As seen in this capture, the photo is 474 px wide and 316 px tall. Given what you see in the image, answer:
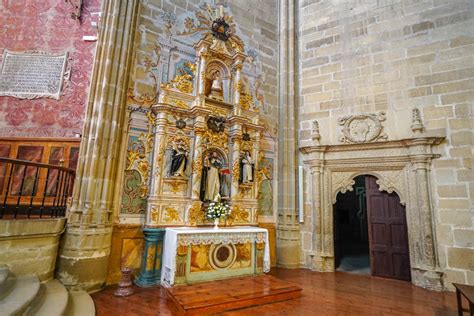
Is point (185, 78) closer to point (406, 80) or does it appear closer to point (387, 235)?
point (406, 80)

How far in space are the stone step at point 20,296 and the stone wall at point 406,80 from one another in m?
5.16

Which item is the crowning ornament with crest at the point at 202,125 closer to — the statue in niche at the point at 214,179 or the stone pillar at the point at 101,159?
the statue in niche at the point at 214,179

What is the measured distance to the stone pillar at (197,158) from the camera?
534cm

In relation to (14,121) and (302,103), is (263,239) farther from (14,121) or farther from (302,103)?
(14,121)

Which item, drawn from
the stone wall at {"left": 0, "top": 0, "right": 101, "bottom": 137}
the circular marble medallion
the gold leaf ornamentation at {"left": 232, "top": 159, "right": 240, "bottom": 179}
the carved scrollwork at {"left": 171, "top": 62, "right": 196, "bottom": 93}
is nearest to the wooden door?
the gold leaf ornamentation at {"left": 232, "top": 159, "right": 240, "bottom": 179}

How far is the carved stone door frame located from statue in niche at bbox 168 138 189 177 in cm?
299

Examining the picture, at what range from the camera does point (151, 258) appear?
4.61 metres

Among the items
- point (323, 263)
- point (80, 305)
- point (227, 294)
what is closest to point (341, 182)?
point (323, 263)

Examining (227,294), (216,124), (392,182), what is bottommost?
(227,294)

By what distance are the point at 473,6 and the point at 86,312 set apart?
335 inches

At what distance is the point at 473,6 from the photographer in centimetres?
529

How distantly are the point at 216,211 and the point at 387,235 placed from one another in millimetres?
3696

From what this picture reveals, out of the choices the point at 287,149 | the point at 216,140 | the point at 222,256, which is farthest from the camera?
the point at 287,149

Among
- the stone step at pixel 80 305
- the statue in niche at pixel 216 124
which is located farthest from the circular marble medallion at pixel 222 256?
the statue in niche at pixel 216 124
